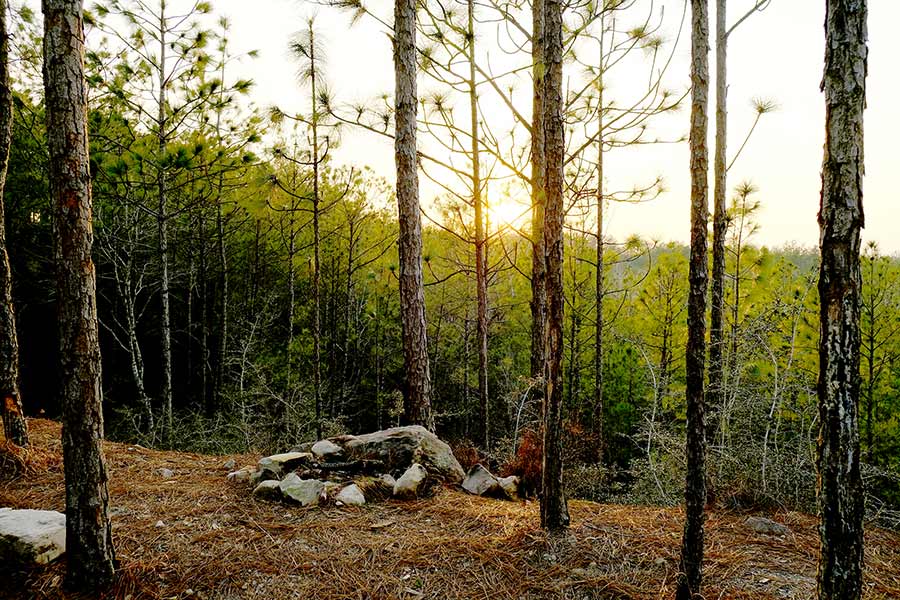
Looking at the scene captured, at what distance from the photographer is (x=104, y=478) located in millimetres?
2881

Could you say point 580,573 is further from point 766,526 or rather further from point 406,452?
point 406,452

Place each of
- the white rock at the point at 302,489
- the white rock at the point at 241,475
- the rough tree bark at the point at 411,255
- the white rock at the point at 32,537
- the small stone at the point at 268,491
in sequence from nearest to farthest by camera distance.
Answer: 1. the white rock at the point at 32,537
2. the white rock at the point at 302,489
3. the small stone at the point at 268,491
4. the white rock at the point at 241,475
5. the rough tree bark at the point at 411,255

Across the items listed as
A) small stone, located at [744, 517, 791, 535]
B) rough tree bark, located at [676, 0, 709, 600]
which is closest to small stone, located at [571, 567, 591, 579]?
rough tree bark, located at [676, 0, 709, 600]

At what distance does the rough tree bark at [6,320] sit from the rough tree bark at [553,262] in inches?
197

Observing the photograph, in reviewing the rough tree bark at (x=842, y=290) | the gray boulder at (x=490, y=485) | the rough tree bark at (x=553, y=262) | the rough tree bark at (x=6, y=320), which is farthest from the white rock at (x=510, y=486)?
the rough tree bark at (x=6, y=320)

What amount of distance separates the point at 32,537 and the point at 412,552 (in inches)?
90.7

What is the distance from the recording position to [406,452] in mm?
5285

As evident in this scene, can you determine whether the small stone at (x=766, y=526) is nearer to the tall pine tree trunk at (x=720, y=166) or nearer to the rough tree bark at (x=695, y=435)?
the rough tree bark at (x=695, y=435)

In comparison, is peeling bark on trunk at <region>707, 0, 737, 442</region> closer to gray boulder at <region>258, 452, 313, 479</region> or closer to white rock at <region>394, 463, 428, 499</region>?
white rock at <region>394, 463, 428, 499</region>

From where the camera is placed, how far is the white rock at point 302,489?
431 cm

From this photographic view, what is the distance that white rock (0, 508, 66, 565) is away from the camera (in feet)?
9.66

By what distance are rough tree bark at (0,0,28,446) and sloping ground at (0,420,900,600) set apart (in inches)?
23.7

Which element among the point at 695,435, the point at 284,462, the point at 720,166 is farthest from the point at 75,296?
the point at 720,166

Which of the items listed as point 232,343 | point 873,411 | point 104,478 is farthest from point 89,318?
point 873,411
